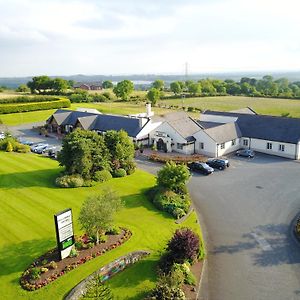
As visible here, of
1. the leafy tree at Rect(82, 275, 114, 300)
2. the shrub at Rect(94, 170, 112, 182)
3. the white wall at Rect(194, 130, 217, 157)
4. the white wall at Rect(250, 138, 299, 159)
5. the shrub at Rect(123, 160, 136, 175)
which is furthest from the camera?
the white wall at Rect(194, 130, 217, 157)

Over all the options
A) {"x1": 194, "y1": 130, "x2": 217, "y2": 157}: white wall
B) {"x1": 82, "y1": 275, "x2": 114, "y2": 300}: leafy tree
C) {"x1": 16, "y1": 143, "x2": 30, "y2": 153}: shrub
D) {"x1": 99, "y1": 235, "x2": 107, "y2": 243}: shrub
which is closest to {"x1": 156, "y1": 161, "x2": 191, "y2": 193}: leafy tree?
{"x1": 99, "y1": 235, "x2": 107, "y2": 243}: shrub

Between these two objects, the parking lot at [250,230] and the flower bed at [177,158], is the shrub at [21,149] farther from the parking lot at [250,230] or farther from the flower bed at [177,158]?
the parking lot at [250,230]

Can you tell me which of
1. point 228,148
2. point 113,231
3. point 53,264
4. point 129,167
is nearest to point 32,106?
point 228,148

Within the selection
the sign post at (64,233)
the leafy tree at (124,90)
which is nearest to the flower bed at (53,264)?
the sign post at (64,233)

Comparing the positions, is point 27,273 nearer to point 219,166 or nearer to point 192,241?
point 192,241

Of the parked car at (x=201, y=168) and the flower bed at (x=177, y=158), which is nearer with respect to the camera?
the parked car at (x=201, y=168)

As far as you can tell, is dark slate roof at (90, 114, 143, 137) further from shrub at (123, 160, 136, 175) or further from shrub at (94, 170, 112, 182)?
shrub at (94, 170, 112, 182)
